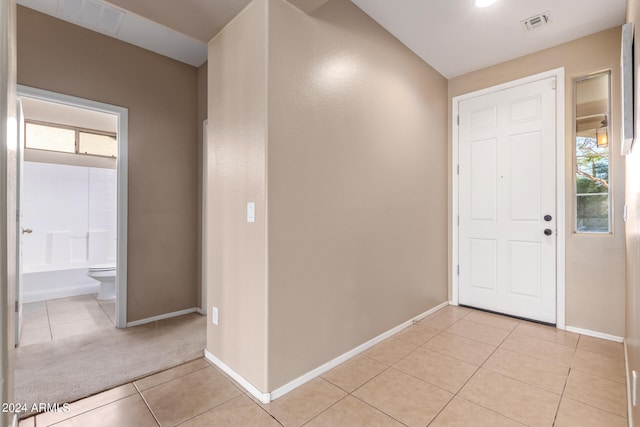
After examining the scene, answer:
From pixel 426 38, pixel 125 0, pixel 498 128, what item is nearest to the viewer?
pixel 125 0

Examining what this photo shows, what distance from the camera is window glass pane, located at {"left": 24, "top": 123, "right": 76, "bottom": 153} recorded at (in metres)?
4.24

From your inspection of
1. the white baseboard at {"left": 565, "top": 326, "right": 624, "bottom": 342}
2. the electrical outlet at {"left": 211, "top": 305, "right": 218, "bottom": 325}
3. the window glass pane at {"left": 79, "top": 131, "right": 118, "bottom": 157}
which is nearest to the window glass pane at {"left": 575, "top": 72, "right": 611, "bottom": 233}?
the white baseboard at {"left": 565, "top": 326, "right": 624, "bottom": 342}

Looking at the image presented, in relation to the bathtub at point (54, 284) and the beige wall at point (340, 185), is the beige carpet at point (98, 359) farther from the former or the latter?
the bathtub at point (54, 284)

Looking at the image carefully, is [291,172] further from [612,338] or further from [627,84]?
[612,338]

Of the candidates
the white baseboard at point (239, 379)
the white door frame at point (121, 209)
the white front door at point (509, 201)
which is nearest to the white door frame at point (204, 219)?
the white door frame at point (121, 209)

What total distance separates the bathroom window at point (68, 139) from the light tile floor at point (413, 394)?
11.6 feet

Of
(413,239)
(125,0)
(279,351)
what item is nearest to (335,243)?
(279,351)

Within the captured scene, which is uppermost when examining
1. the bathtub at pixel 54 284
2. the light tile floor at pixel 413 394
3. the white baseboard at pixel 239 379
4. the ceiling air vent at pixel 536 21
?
the ceiling air vent at pixel 536 21

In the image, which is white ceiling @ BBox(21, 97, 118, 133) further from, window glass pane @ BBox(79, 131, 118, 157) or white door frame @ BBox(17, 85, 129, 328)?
white door frame @ BBox(17, 85, 129, 328)

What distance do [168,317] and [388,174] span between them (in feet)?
9.15

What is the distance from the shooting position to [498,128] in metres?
3.31

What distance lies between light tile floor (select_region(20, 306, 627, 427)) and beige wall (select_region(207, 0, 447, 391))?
0.64ft

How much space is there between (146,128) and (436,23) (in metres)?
3.02

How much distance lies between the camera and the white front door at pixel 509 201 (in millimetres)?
3002
